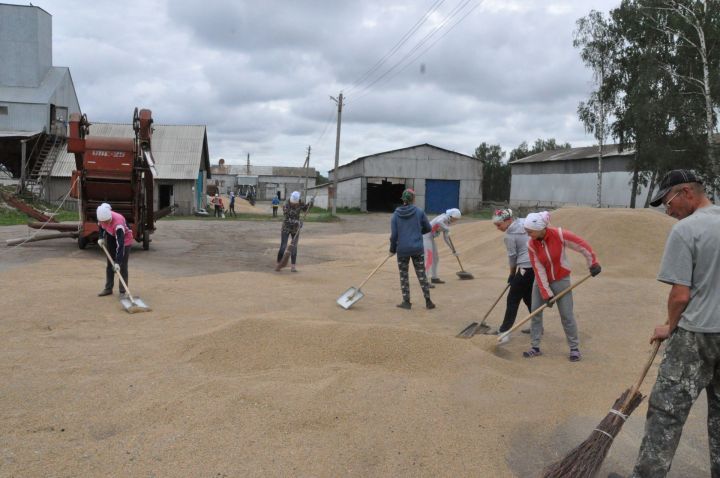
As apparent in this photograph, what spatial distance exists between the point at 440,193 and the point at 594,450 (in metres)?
37.4

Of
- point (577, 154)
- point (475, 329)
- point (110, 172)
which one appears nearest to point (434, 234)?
point (475, 329)

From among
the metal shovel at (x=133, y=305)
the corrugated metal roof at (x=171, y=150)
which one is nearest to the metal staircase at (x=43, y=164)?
the corrugated metal roof at (x=171, y=150)

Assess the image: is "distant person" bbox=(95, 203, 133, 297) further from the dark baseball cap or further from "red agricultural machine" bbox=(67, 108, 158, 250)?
the dark baseball cap

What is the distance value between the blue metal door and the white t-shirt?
1466 inches

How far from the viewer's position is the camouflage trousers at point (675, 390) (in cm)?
302

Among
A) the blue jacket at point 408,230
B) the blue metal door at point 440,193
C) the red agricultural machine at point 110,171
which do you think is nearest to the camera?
the blue jacket at point 408,230

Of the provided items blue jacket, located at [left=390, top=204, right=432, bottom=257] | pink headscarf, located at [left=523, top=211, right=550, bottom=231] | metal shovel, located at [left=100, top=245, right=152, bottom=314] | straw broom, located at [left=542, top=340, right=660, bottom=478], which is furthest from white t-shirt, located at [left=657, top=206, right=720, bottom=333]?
metal shovel, located at [left=100, top=245, right=152, bottom=314]

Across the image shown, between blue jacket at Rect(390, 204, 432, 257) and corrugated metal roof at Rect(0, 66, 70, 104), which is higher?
corrugated metal roof at Rect(0, 66, 70, 104)

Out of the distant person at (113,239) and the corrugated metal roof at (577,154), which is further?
the corrugated metal roof at (577,154)

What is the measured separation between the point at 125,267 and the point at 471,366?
575 cm

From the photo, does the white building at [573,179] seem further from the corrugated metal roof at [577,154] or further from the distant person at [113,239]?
the distant person at [113,239]

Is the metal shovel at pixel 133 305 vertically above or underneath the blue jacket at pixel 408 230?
underneath

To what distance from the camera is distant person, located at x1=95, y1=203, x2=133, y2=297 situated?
8.16 meters

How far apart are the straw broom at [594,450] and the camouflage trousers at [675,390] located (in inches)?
9.2
